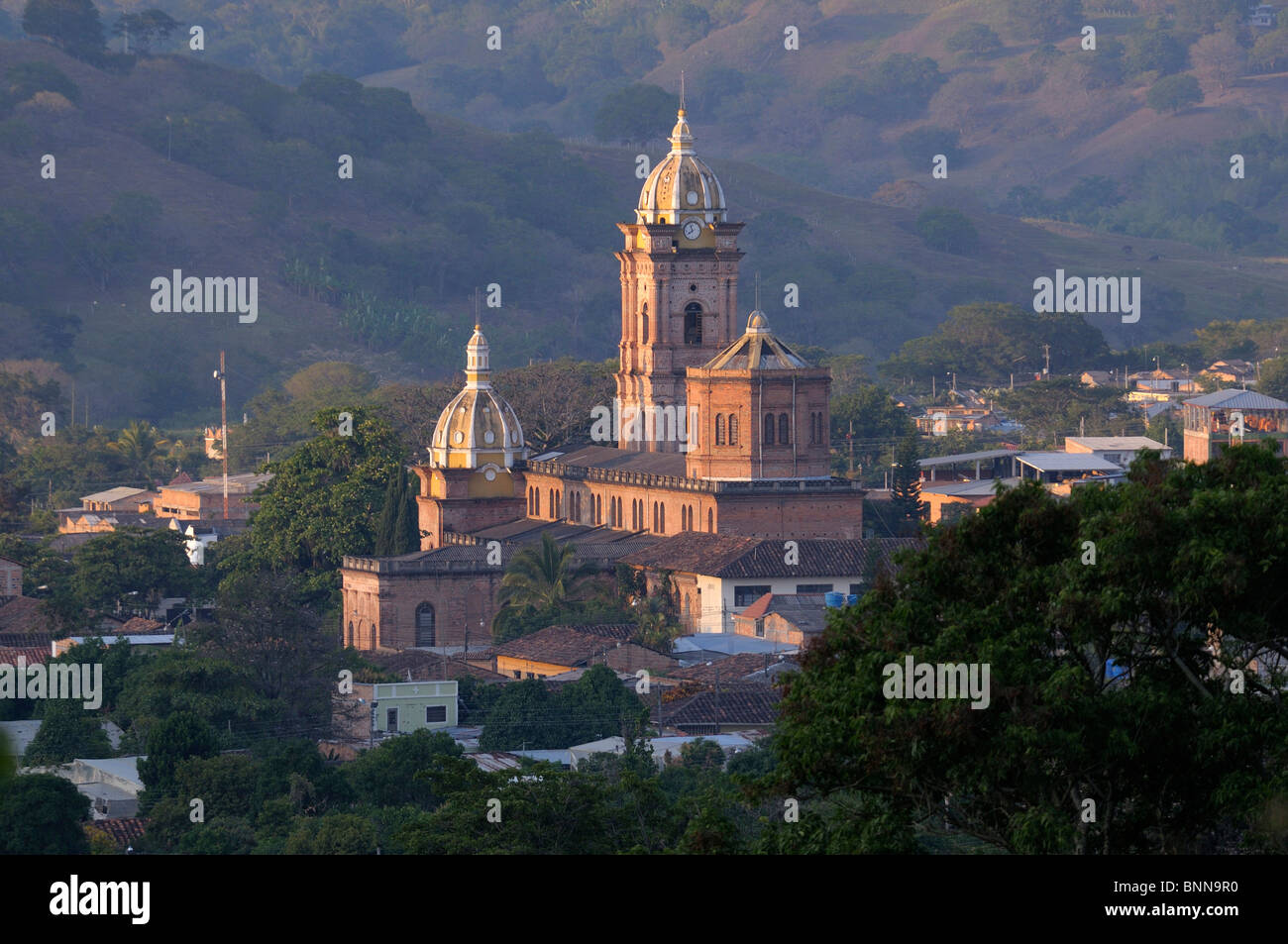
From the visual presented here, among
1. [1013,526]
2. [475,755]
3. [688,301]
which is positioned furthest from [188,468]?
[1013,526]

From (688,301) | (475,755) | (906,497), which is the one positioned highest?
(688,301)

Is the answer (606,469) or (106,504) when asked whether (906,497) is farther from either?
(106,504)

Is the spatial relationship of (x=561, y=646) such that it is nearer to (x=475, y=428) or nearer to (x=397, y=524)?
(x=397, y=524)

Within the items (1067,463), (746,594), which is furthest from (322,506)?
(1067,463)

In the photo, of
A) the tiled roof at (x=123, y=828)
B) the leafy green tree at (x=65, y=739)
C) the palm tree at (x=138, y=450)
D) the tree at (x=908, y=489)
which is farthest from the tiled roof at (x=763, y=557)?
the palm tree at (x=138, y=450)

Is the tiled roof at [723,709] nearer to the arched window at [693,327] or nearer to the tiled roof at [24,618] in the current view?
the tiled roof at [24,618]

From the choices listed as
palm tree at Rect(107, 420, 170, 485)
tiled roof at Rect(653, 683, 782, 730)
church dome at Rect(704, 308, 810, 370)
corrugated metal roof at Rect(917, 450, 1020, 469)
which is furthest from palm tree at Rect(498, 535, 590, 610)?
palm tree at Rect(107, 420, 170, 485)
